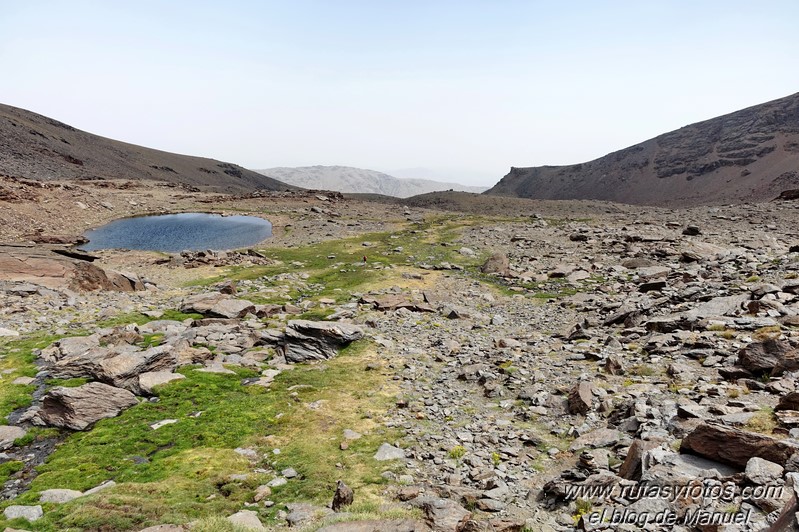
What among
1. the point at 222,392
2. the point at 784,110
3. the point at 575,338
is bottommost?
the point at 222,392

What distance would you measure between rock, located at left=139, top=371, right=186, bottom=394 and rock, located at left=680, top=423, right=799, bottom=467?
67.0 ft

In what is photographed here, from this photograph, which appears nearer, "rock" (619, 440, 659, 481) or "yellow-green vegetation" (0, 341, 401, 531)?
"rock" (619, 440, 659, 481)

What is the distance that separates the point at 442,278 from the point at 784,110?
197431 mm

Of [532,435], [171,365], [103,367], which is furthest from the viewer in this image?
[171,365]

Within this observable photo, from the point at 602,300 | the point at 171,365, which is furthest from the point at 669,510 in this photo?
the point at 602,300

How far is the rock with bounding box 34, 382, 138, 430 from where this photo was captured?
655 inches

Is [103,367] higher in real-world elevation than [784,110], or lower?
lower

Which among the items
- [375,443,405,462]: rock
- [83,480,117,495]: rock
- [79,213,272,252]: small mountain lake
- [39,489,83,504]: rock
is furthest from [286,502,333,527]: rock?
[79,213,272,252]: small mountain lake

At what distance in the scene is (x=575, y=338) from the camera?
2453 centimetres

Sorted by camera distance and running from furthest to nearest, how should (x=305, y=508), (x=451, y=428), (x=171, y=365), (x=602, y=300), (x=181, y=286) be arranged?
(x=181, y=286) → (x=602, y=300) → (x=171, y=365) → (x=451, y=428) → (x=305, y=508)

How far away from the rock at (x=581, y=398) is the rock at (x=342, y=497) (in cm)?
915

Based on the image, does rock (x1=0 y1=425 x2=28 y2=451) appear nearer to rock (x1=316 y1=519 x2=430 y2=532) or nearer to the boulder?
the boulder

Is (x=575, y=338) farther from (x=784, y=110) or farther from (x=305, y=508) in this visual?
(x=784, y=110)

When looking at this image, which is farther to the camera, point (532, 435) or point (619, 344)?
point (619, 344)
